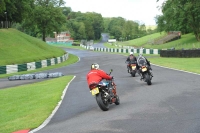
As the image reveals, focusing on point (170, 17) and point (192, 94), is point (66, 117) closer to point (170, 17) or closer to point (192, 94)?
point (192, 94)

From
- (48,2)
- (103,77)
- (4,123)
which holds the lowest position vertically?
(4,123)

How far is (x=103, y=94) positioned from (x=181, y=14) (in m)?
54.6

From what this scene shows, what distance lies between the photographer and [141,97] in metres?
13.4

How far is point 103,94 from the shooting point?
38.0ft

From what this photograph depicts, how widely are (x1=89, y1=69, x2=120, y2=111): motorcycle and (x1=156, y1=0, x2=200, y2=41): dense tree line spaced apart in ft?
164

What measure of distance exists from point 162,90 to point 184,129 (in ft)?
23.1

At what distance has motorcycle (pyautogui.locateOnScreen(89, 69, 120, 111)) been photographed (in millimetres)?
11231

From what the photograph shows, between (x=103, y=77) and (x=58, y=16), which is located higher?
(x=58, y=16)

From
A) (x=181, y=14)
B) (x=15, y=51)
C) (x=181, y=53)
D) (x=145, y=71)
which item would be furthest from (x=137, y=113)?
(x=181, y=14)

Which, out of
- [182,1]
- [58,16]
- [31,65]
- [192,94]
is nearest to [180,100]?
[192,94]

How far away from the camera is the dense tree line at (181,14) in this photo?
60.4 m

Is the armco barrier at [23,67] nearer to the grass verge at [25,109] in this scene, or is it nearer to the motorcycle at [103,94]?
the grass verge at [25,109]

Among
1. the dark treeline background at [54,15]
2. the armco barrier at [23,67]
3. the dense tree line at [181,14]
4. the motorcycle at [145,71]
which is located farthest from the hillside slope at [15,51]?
the dense tree line at [181,14]

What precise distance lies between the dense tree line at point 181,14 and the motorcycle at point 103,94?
49.9 m
